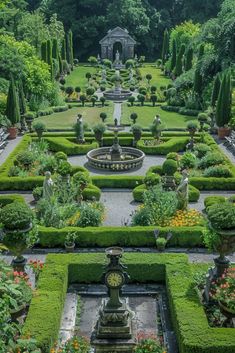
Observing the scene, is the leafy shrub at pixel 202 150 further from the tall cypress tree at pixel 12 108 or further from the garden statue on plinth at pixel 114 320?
the garden statue on plinth at pixel 114 320

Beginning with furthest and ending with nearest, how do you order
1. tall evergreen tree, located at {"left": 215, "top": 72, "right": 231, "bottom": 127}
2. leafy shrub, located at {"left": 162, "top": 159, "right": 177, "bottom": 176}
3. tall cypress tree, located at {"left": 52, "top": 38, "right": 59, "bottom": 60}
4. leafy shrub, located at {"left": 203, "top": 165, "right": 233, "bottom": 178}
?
tall cypress tree, located at {"left": 52, "top": 38, "right": 59, "bottom": 60}, tall evergreen tree, located at {"left": 215, "top": 72, "right": 231, "bottom": 127}, leafy shrub, located at {"left": 203, "top": 165, "right": 233, "bottom": 178}, leafy shrub, located at {"left": 162, "top": 159, "right": 177, "bottom": 176}

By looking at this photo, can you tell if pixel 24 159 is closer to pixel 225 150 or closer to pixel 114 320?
pixel 225 150

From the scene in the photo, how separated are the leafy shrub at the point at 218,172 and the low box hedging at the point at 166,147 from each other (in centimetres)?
550

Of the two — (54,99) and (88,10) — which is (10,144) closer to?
(54,99)

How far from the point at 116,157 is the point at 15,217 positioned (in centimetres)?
1477

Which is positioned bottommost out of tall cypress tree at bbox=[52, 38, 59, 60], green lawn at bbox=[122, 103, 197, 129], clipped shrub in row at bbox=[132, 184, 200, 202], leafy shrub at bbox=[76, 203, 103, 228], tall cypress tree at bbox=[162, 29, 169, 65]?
leafy shrub at bbox=[76, 203, 103, 228]

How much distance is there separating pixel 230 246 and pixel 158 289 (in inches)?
107

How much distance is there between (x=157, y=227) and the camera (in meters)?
17.5

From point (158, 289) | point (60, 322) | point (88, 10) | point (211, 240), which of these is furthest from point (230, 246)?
point (88, 10)

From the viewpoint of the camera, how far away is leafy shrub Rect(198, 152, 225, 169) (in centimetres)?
2519

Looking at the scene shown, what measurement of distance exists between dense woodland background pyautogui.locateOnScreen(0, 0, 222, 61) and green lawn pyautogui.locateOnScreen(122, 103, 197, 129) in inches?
1271

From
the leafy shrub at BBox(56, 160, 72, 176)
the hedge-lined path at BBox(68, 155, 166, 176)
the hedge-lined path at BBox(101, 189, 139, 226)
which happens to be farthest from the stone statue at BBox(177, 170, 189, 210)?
the hedge-lined path at BBox(68, 155, 166, 176)

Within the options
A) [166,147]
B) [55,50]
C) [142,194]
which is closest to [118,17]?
[55,50]

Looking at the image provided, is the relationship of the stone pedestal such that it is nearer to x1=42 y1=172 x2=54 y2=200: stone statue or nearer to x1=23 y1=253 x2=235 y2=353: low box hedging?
x1=23 y1=253 x2=235 y2=353: low box hedging
